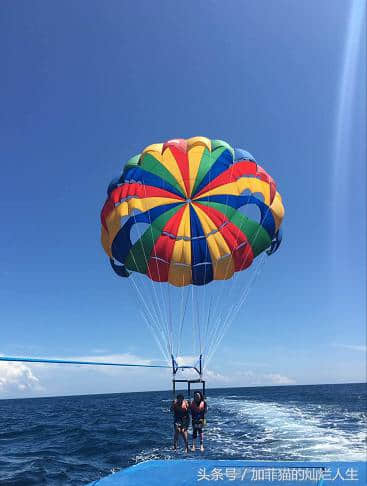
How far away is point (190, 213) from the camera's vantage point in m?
12.4

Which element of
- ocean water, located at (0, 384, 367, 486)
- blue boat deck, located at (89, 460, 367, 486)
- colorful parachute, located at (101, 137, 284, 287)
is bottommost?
ocean water, located at (0, 384, 367, 486)

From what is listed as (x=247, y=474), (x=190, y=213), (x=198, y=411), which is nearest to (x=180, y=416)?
(x=198, y=411)

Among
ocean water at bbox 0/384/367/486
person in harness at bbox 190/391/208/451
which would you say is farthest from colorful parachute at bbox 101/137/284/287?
ocean water at bbox 0/384/367/486

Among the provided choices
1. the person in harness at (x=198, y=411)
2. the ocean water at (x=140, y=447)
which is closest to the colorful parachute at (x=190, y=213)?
the person in harness at (x=198, y=411)

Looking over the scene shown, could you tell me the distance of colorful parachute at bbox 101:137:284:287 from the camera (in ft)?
39.2

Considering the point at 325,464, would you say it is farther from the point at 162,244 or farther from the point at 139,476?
the point at 162,244

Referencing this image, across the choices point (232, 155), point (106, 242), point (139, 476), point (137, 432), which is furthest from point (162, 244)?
point (137, 432)

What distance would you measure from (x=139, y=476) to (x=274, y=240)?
305 inches

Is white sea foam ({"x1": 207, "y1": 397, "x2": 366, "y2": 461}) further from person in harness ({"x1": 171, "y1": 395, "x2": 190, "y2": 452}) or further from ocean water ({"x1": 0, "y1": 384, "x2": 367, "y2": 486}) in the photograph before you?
person in harness ({"x1": 171, "y1": 395, "x2": 190, "y2": 452})

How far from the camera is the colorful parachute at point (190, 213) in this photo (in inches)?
470

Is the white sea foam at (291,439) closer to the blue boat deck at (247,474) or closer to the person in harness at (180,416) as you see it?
the person in harness at (180,416)

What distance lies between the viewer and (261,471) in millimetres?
7012

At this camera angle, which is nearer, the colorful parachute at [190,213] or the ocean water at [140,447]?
the colorful parachute at [190,213]

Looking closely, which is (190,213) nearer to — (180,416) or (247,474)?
(180,416)
